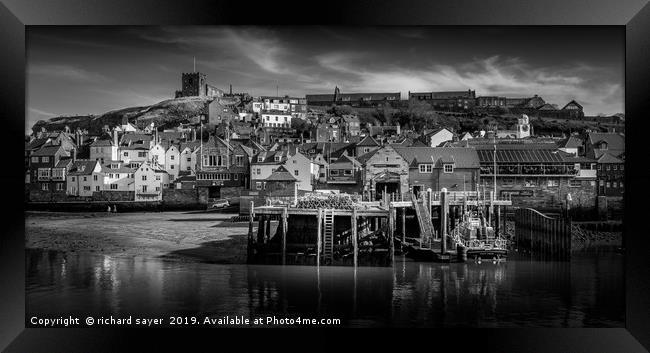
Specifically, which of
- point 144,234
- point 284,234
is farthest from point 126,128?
point 284,234

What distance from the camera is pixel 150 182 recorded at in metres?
9.33

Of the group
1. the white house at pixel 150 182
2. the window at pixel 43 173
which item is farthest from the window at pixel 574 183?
the window at pixel 43 173

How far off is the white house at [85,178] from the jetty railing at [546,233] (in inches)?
267

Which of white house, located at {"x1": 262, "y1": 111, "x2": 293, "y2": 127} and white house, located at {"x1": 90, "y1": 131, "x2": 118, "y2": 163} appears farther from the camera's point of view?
white house, located at {"x1": 262, "y1": 111, "x2": 293, "y2": 127}

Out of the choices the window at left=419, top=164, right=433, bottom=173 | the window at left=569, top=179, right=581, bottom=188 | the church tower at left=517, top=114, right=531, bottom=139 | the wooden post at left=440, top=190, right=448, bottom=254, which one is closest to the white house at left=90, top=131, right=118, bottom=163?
the window at left=419, top=164, right=433, bottom=173

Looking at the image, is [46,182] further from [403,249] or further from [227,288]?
[403,249]

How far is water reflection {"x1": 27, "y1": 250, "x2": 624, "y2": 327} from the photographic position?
24.2 feet

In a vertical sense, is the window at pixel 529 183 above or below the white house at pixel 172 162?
below

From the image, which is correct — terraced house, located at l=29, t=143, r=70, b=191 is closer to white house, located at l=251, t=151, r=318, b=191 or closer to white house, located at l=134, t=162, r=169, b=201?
white house, located at l=134, t=162, r=169, b=201

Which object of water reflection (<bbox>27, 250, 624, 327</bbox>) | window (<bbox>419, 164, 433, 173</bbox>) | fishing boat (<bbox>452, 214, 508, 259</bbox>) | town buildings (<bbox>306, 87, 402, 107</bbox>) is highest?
town buildings (<bbox>306, 87, 402, 107</bbox>)

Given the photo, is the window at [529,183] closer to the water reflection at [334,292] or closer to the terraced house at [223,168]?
the water reflection at [334,292]

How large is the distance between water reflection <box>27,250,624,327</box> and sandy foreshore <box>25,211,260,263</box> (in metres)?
0.20

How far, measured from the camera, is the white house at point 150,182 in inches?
364

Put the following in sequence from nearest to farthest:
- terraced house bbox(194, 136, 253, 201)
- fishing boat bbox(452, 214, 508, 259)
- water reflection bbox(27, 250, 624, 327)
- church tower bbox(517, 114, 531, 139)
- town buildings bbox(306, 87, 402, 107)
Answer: water reflection bbox(27, 250, 624, 327), town buildings bbox(306, 87, 402, 107), church tower bbox(517, 114, 531, 139), terraced house bbox(194, 136, 253, 201), fishing boat bbox(452, 214, 508, 259)
